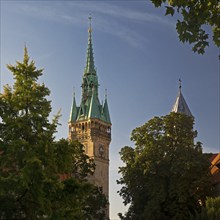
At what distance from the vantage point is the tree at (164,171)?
149 ft

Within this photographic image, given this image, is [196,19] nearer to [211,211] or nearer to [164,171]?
[211,211]

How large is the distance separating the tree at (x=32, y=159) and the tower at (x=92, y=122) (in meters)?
88.9

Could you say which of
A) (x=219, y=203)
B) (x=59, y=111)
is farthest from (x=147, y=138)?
(x=59, y=111)

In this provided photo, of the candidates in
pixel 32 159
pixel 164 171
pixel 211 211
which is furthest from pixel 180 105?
pixel 32 159

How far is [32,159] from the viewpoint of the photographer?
25.1 m

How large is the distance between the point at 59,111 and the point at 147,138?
21.9 metres

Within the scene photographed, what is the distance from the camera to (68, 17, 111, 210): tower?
A: 11856 centimetres

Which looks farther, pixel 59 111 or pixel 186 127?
pixel 186 127

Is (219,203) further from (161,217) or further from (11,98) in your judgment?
(11,98)

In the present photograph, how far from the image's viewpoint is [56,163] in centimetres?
2720

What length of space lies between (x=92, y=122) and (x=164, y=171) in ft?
239

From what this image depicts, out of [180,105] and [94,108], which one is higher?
[94,108]

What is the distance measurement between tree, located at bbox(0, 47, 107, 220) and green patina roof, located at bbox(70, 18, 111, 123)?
298ft

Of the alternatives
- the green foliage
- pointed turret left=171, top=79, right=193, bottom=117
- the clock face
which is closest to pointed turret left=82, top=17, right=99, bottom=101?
the clock face
